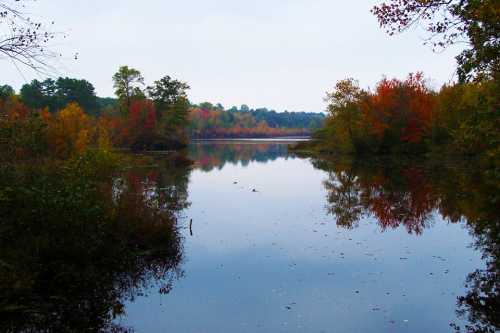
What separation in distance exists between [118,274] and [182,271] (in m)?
2.12

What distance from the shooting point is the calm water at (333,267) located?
1091 cm

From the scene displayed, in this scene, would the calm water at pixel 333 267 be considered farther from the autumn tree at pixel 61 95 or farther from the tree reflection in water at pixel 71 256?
the autumn tree at pixel 61 95

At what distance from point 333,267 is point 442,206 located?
13.6 m

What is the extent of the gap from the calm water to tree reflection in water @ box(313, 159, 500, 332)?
2.6 inches

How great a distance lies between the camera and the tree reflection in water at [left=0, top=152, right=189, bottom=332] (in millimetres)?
10602

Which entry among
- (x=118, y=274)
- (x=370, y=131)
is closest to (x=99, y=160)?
(x=118, y=274)

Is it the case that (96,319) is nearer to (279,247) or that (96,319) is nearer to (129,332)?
(129,332)

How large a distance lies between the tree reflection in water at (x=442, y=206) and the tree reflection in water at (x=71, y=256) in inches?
358

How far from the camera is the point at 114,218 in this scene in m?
15.6

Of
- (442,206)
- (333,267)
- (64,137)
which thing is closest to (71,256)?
(333,267)

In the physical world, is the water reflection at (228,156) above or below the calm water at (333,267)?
below

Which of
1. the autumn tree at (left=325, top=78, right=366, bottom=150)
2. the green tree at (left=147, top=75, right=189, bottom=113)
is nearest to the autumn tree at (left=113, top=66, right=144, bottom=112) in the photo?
the green tree at (left=147, top=75, right=189, bottom=113)

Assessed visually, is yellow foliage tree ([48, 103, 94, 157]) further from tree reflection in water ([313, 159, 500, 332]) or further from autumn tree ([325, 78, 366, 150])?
autumn tree ([325, 78, 366, 150])

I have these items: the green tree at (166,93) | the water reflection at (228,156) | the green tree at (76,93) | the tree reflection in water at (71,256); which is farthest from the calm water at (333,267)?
the green tree at (76,93)
